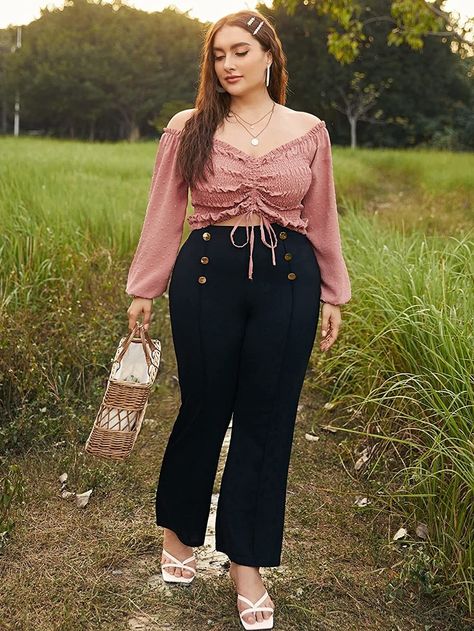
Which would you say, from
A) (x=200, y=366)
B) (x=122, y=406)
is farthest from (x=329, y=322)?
(x=122, y=406)

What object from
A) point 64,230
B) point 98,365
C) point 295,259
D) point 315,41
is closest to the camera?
point 295,259

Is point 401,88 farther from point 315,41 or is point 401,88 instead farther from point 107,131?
point 107,131

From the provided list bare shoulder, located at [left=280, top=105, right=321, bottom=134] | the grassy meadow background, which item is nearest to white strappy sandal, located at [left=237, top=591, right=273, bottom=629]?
the grassy meadow background

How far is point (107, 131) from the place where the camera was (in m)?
48.8

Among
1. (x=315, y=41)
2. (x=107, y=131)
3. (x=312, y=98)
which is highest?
(x=315, y=41)

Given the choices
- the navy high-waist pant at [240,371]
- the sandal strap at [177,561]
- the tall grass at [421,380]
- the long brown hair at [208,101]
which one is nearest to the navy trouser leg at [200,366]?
the navy high-waist pant at [240,371]

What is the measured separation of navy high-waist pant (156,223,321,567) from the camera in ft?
8.00

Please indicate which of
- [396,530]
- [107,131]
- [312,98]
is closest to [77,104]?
[107,131]

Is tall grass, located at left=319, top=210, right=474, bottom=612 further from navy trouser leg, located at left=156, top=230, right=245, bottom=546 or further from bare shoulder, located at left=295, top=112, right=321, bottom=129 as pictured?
bare shoulder, located at left=295, top=112, right=321, bottom=129

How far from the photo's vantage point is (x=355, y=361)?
4.14m

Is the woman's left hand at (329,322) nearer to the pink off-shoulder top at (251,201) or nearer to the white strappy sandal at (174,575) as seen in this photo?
the pink off-shoulder top at (251,201)

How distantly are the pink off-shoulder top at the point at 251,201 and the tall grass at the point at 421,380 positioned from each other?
707mm

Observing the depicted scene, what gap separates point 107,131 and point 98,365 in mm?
46321

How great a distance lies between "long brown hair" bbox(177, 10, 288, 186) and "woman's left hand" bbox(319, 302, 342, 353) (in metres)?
0.61
